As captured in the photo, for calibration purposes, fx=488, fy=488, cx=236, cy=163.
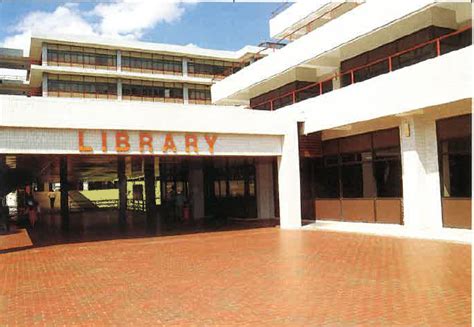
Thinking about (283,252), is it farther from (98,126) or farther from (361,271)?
(98,126)

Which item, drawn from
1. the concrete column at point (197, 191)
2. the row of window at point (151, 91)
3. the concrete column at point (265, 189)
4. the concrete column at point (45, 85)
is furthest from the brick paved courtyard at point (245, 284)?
the row of window at point (151, 91)

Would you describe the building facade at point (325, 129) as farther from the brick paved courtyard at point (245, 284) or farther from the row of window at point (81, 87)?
the row of window at point (81, 87)

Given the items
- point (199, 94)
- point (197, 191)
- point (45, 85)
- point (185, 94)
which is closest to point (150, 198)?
point (197, 191)

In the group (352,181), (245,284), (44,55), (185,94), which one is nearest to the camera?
(245,284)

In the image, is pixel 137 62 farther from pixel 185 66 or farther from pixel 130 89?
pixel 185 66

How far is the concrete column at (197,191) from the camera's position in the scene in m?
26.6

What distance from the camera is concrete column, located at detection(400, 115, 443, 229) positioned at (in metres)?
15.6

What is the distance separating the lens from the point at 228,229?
19.3 meters

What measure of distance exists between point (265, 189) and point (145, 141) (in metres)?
8.89

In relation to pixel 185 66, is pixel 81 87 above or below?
below

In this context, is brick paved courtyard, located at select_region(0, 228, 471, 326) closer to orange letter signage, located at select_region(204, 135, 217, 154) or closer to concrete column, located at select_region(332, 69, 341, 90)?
orange letter signage, located at select_region(204, 135, 217, 154)

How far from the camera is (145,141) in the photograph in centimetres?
1568

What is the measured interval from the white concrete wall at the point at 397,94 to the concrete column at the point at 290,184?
1143 millimetres

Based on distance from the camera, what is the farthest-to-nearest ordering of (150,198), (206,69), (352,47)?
(206,69), (150,198), (352,47)
